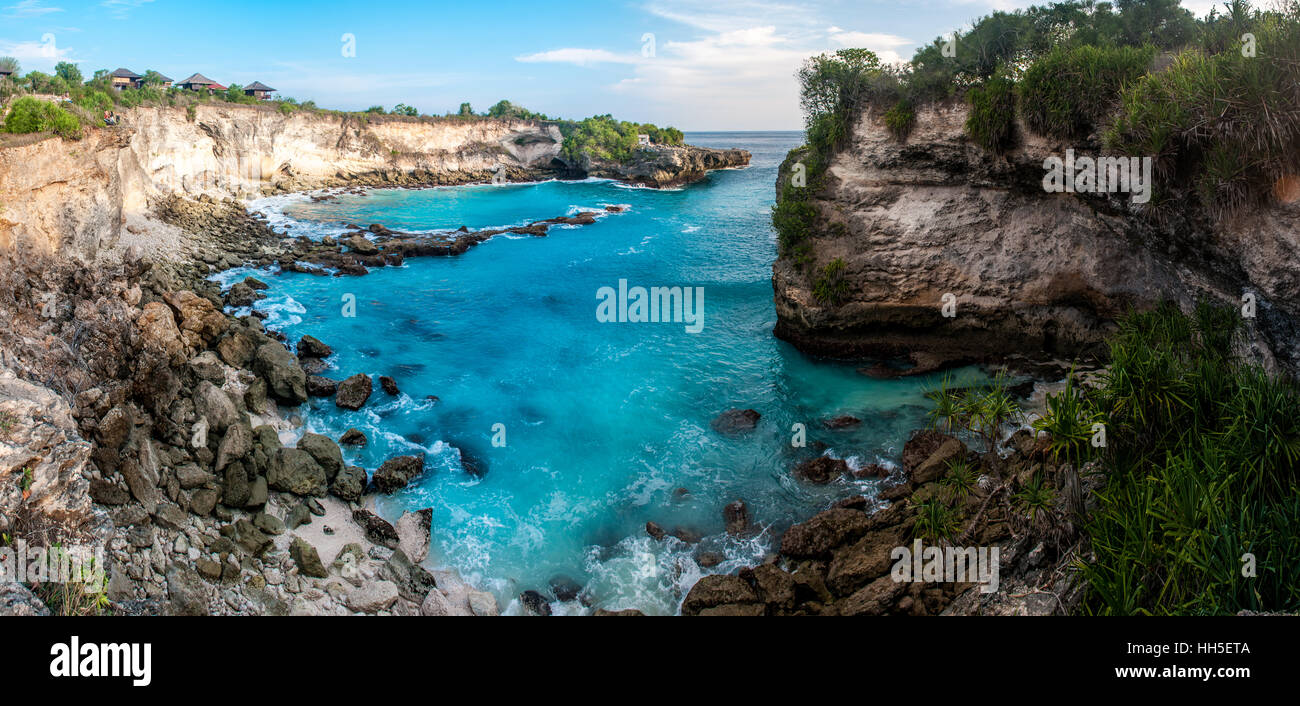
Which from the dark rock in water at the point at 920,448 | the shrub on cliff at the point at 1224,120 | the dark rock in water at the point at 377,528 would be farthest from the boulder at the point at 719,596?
the shrub on cliff at the point at 1224,120

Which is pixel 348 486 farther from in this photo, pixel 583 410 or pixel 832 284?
pixel 832 284

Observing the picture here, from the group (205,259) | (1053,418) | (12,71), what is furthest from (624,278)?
(12,71)

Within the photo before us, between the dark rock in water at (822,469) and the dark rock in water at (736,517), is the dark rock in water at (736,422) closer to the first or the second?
the dark rock in water at (822,469)

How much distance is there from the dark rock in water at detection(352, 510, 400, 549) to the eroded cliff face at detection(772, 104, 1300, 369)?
16.5m

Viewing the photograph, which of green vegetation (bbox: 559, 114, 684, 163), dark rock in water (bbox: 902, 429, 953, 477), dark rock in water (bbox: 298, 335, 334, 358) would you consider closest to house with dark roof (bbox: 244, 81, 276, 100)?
green vegetation (bbox: 559, 114, 684, 163)

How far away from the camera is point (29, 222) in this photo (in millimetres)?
19719

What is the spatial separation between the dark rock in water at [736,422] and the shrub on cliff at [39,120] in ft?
75.8

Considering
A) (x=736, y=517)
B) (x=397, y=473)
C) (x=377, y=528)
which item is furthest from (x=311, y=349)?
(x=736, y=517)

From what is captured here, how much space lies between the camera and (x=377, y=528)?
16.0 meters

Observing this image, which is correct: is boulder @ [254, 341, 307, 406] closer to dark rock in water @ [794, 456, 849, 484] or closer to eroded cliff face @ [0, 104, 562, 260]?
eroded cliff face @ [0, 104, 562, 260]

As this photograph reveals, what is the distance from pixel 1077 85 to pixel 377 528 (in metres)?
21.0

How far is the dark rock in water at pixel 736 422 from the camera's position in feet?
69.5
